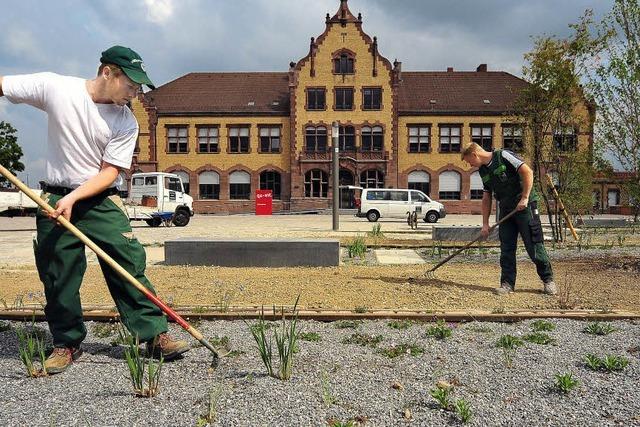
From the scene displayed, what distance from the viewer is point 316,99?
41.8 meters

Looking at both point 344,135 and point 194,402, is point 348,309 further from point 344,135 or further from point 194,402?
point 344,135

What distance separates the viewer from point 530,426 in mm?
2477

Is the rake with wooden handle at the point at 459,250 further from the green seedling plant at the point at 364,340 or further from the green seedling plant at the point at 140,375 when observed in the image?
the green seedling plant at the point at 140,375

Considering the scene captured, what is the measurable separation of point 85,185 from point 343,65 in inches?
1589

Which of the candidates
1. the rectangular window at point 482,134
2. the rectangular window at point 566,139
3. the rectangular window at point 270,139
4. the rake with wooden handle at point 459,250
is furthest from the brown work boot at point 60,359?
the rectangular window at point 482,134

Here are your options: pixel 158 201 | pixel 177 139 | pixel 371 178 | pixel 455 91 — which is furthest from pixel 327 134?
pixel 158 201

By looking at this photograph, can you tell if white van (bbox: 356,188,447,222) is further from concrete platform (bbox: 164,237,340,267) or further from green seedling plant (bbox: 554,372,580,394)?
green seedling plant (bbox: 554,372,580,394)

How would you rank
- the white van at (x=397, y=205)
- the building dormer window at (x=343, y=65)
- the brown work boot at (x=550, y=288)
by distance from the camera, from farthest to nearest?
→ the building dormer window at (x=343, y=65) → the white van at (x=397, y=205) → the brown work boot at (x=550, y=288)

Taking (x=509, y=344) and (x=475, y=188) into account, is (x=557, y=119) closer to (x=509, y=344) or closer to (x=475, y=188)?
(x=509, y=344)

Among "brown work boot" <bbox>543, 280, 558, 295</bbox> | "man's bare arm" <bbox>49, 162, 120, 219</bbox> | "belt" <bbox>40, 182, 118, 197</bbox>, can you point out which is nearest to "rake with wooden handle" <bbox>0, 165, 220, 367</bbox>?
"man's bare arm" <bbox>49, 162, 120, 219</bbox>

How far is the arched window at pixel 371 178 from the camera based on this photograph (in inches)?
1654

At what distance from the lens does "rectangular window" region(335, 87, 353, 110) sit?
41.8 m

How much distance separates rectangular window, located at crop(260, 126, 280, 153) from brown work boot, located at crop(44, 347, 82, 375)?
1563 inches

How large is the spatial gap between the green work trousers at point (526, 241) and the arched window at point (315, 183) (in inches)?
1416
